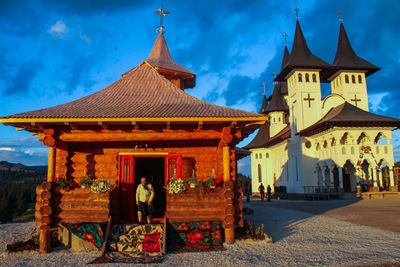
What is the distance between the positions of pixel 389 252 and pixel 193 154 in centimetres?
667

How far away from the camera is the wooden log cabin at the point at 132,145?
372 inches

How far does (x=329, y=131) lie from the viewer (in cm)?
2912

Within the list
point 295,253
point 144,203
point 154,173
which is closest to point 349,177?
point 154,173

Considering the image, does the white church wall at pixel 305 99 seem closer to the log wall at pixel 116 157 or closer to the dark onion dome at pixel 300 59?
the dark onion dome at pixel 300 59

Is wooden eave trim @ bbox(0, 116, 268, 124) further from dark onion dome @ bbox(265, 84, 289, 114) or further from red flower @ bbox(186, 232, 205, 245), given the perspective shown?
dark onion dome @ bbox(265, 84, 289, 114)

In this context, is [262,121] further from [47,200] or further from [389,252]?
[47,200]

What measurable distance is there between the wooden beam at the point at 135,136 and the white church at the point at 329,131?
20.2 metres

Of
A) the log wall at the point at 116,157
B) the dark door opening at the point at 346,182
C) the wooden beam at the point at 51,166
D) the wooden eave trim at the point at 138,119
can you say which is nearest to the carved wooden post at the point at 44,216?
the wooden beam at the point at 51,166

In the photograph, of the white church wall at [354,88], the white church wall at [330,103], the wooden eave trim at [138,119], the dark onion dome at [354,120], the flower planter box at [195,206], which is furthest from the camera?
the white church wall at [354,88]

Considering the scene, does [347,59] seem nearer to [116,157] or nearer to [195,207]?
[116,157]

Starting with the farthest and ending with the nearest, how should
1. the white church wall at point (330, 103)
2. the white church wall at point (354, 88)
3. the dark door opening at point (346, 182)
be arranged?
the white church wall at point (354, 88) < the white church wall at point (330, 103) < the dark door opening at point (346, 182)

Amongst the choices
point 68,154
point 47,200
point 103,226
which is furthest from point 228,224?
point 68,154

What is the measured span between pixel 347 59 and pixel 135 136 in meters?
34.1

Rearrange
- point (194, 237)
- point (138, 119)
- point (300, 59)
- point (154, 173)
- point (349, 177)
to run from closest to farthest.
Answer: point (194, 237), point (138, 119), point (154, 173), point (349, 177), point (300, 59)
